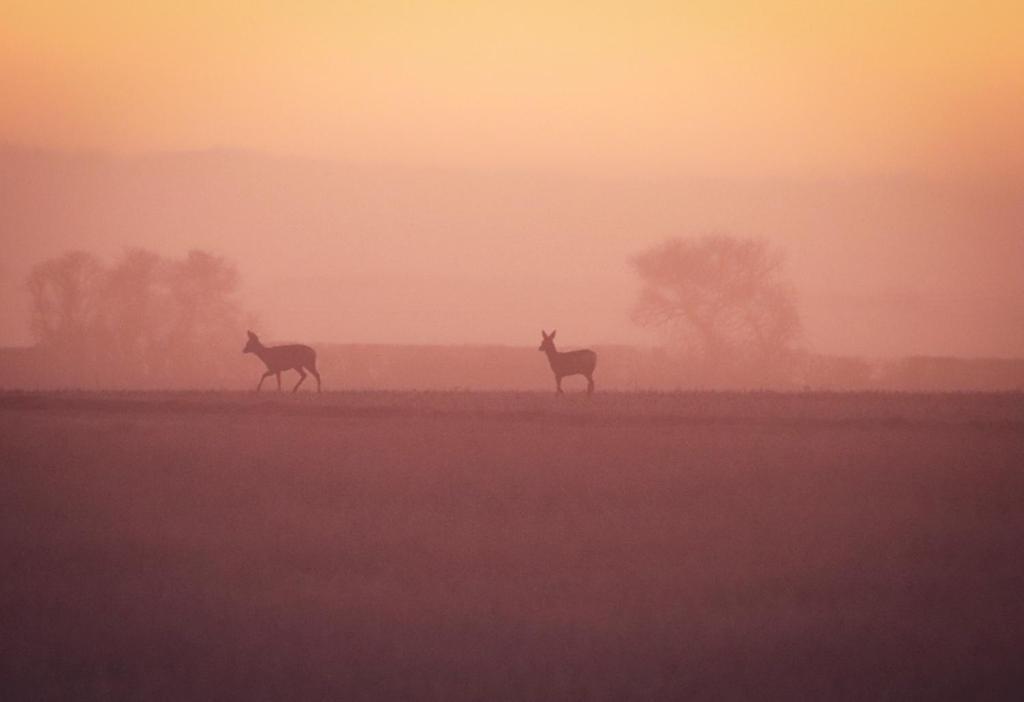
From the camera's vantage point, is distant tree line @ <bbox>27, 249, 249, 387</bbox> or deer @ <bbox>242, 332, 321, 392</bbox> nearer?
deer @ <bbox>242, 332, 321, 392</bbox>

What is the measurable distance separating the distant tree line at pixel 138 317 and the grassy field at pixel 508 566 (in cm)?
3608

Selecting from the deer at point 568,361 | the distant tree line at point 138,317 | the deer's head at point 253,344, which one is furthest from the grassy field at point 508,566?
the distant tree line at point 138,317

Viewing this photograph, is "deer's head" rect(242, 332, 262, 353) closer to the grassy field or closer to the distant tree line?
the grassy field

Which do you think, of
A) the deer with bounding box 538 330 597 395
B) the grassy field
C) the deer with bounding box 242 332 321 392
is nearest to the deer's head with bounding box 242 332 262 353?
the deer with bounding box 242 332 321 392

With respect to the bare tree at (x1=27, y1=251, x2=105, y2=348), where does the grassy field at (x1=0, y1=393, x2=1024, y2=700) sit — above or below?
below

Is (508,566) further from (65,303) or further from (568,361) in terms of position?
(65,303)

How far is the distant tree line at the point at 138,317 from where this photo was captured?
59.1 meters

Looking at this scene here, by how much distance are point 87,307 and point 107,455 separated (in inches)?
1655

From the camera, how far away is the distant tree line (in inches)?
2327

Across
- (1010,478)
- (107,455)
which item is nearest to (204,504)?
(107,455)

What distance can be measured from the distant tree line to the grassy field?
3608 centimetres

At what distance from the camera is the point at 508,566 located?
43.1 ft

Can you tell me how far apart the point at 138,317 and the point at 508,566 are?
5040 cm

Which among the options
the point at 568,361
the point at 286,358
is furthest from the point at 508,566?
the point at 286,358
